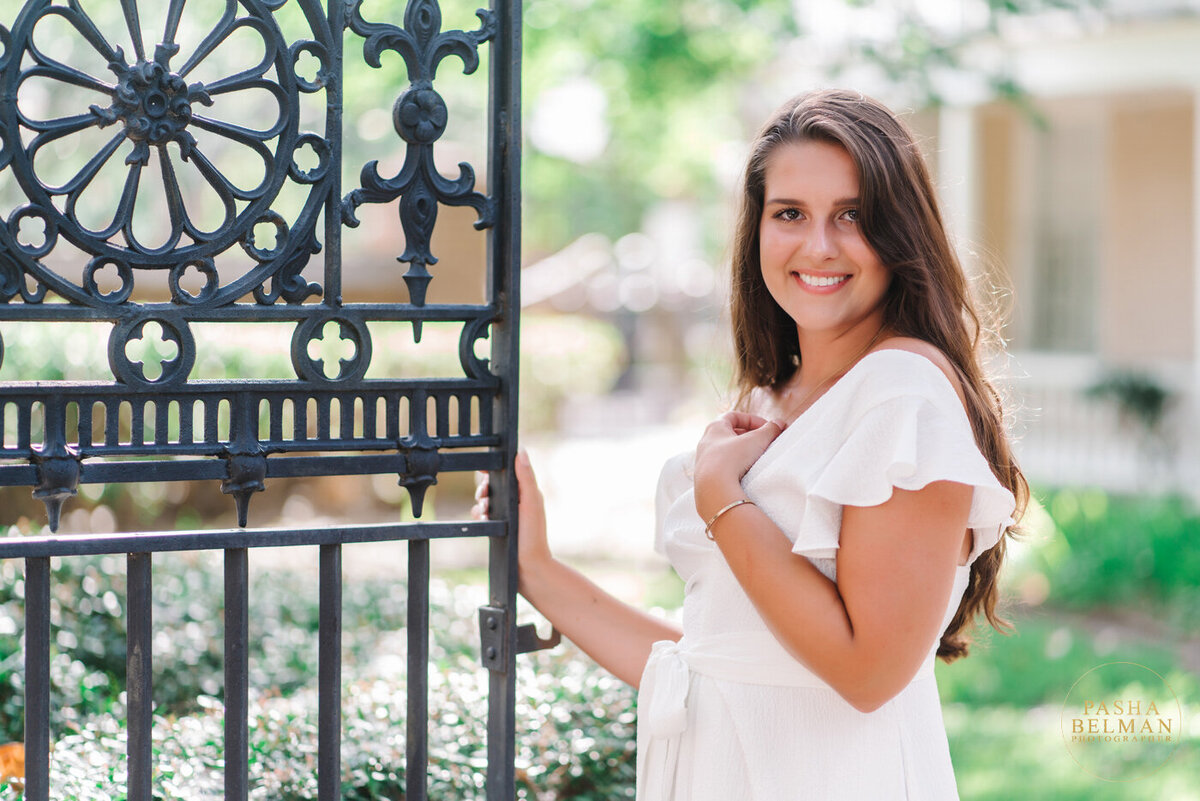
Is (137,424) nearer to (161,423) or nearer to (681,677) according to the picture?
(161,423)

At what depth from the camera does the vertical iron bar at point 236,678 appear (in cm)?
199

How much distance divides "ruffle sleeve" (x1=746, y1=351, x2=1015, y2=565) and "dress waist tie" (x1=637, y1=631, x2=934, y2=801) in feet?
0.73

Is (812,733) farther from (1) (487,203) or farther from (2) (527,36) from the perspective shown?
(2) (527,36)

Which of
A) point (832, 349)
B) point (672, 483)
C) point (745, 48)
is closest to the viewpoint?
point (832, 349)

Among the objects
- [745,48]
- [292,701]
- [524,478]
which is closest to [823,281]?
[524,478]

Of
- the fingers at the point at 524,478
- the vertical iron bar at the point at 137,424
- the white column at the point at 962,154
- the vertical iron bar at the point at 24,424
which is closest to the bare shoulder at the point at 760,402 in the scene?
the fingers at the point at 524,478

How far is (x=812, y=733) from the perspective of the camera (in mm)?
1913

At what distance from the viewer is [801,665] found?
6.32ft

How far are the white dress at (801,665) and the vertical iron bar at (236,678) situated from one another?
0.68 m

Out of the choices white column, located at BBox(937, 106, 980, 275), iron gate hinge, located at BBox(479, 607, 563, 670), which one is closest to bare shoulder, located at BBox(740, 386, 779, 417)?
iron gate hinge, located at BBox(479, 607, 563, 670)

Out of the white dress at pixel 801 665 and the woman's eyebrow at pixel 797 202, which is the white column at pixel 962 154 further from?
the white dress at pixel 801 665

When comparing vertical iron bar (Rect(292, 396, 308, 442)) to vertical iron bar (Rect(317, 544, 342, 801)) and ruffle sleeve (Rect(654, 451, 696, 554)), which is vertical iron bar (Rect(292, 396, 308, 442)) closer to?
vertical iron bar (Rect(317, 544, 342, 801))

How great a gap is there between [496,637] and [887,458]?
846 millimetres

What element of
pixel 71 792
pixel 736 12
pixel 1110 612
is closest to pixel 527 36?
pixel 736 12
